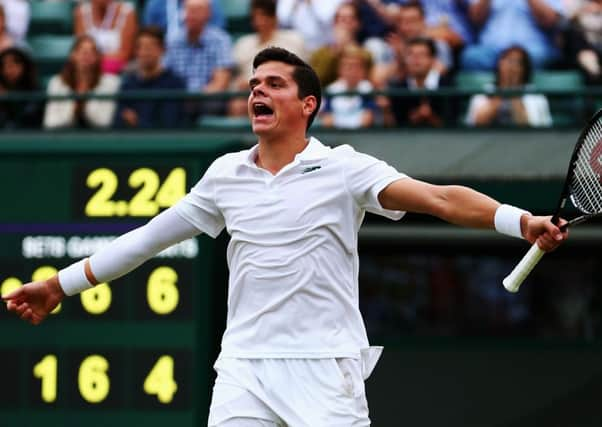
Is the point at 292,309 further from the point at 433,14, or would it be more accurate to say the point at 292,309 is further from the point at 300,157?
the point at 433,14

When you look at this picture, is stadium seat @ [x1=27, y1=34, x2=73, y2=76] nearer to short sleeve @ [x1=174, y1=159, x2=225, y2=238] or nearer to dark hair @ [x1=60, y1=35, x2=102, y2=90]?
dark hair @ [x1=60, y1=35, x2=102, y2=90]

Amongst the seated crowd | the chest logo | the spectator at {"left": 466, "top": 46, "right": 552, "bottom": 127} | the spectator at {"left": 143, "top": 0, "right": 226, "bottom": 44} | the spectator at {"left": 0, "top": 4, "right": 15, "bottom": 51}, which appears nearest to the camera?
the chest logo

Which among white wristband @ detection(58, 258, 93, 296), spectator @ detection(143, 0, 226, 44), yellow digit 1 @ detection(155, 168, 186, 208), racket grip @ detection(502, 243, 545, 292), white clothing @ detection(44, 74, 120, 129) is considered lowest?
white wristband @ detection(58, 258, 93, 296)

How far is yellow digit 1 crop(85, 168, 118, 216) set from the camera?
25.6ft

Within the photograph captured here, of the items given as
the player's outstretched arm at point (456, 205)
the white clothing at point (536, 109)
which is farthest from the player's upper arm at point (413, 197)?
the white clothing at point (536, 109)

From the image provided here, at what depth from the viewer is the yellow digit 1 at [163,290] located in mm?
7758

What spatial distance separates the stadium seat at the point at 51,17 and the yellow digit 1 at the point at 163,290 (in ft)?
12.3

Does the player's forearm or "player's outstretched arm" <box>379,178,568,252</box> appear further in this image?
the player's forearm

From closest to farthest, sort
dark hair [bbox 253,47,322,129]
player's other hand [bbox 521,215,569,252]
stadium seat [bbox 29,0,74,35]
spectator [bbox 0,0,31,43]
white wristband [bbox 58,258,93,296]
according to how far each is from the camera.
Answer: player's other hand [bbox 521,215,569,252] < dark hair [bbox 253,47,322,129] < white wristband [bbox 58,258,93,296] < spectator [bbox 0,0,31,43] < stadium seat [bbox 29,0,74,35]

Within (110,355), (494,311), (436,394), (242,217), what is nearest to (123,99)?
(110,355)

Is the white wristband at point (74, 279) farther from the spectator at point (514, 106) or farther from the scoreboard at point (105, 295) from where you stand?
the spectator at point (514, 106)

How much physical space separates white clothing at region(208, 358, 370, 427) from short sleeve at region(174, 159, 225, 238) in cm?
53

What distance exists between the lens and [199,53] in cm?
1002

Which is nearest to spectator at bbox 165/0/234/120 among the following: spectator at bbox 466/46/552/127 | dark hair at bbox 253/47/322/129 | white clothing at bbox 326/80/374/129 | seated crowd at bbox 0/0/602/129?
seated crowd at bbox 0/0/602/129
